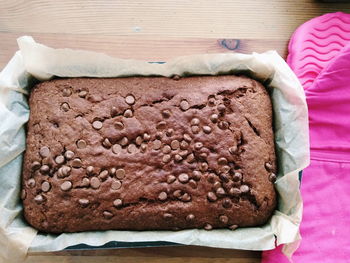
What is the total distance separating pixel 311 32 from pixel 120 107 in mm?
816

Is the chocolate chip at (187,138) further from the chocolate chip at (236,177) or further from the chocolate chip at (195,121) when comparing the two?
the chocolate chip at (236,177)

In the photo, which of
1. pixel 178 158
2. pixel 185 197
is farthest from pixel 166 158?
pixel 185 197

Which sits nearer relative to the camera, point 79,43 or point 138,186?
point 138,186

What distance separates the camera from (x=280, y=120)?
146 centimetres

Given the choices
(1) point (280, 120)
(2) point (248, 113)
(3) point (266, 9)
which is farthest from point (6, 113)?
(3) point (266, 9)

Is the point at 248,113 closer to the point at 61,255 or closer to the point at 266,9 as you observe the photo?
the point at 266,9

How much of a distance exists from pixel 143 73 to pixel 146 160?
315 mm

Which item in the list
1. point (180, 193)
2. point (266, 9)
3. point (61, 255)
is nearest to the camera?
point (180, 193)

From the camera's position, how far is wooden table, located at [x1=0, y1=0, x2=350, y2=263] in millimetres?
1602

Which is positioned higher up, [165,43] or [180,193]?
[165,43]

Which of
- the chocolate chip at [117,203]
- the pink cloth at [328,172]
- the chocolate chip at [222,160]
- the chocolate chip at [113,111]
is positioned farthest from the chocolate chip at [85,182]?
the pink cloth at [328,172]

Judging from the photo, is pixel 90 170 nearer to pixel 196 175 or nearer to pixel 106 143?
pixel 106 143

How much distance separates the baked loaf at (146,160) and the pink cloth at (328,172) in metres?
0.25

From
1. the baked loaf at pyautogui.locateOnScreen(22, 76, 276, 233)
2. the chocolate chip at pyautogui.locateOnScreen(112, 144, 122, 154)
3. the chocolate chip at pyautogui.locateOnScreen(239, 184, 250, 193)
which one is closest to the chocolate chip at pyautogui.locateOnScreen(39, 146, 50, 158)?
the baked loaf at pyautogui.locateOnScreen(22, 76, 276, 233)
